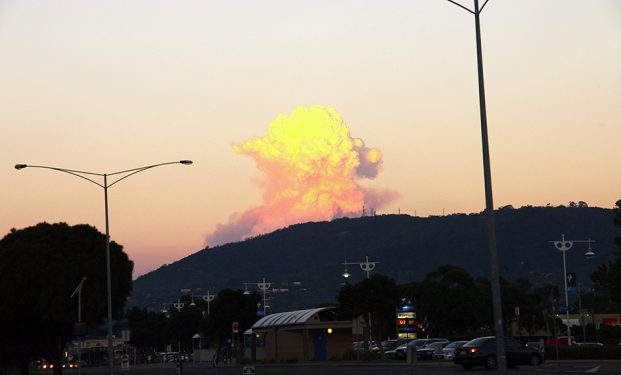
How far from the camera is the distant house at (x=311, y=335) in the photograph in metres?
86.1

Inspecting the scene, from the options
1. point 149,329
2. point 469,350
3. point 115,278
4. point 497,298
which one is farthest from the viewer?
point 149,329

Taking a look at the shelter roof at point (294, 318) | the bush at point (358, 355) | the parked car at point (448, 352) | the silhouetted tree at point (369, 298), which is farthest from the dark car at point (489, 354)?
the shelter roof at point (294, 318)

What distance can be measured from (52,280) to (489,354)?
1010 inches

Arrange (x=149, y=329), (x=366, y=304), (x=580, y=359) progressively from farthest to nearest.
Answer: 1. (x=149, y=329)
2. (x=366, y=304)
3. (x=580, y=359)

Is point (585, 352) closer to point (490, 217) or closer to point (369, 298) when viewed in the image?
point (369, 298)

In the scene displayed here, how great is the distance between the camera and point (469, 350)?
173ft

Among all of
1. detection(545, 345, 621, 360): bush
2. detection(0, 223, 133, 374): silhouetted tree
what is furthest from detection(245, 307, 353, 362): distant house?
detection(545, 345, 621, 360): bush

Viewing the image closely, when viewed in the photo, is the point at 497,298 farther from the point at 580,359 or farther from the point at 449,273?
the point at 449,273

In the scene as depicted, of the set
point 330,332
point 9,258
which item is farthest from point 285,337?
point 9,258

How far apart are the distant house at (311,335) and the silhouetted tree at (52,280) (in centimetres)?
2225

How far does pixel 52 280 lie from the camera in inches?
2445

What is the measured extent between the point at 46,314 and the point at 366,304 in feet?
85.5

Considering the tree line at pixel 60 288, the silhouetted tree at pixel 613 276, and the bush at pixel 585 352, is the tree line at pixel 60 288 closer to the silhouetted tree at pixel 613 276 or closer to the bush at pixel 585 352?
the silhouetted tree at pixel 613 276

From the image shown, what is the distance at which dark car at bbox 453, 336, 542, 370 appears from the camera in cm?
5256
